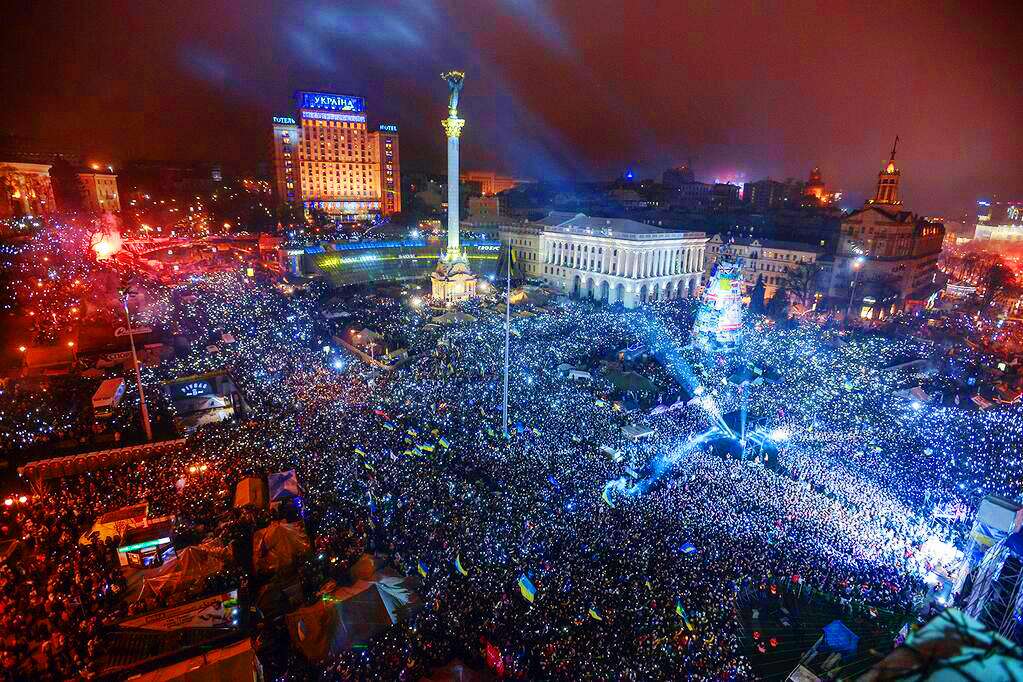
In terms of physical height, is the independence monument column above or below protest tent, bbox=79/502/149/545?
above

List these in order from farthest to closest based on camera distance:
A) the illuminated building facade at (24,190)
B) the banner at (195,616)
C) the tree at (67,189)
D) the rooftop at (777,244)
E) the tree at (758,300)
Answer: the tree at (67,189) → the rooftop at (777,244) → the tree at (758,300) → the illuminated building facade at (24,190) → the banner at (195,616)

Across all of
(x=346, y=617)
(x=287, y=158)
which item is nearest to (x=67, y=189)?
(x=287, y=158)

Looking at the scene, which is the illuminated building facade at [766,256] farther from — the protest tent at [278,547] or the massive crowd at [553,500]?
the protest tent at [278,547]

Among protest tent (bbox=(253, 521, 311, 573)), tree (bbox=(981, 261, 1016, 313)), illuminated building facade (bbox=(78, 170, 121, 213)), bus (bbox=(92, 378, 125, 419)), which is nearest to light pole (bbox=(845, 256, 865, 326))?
tree (bbox=(981, 261, 1016, 313))

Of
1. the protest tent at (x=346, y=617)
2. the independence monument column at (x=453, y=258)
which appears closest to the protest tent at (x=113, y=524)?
the protest tent at (x=346, y=617)

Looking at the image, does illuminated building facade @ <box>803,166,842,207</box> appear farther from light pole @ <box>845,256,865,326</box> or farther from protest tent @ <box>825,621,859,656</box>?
protest tent @ <box>825,621,859,656</box>

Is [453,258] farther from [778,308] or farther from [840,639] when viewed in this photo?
[840,639]
